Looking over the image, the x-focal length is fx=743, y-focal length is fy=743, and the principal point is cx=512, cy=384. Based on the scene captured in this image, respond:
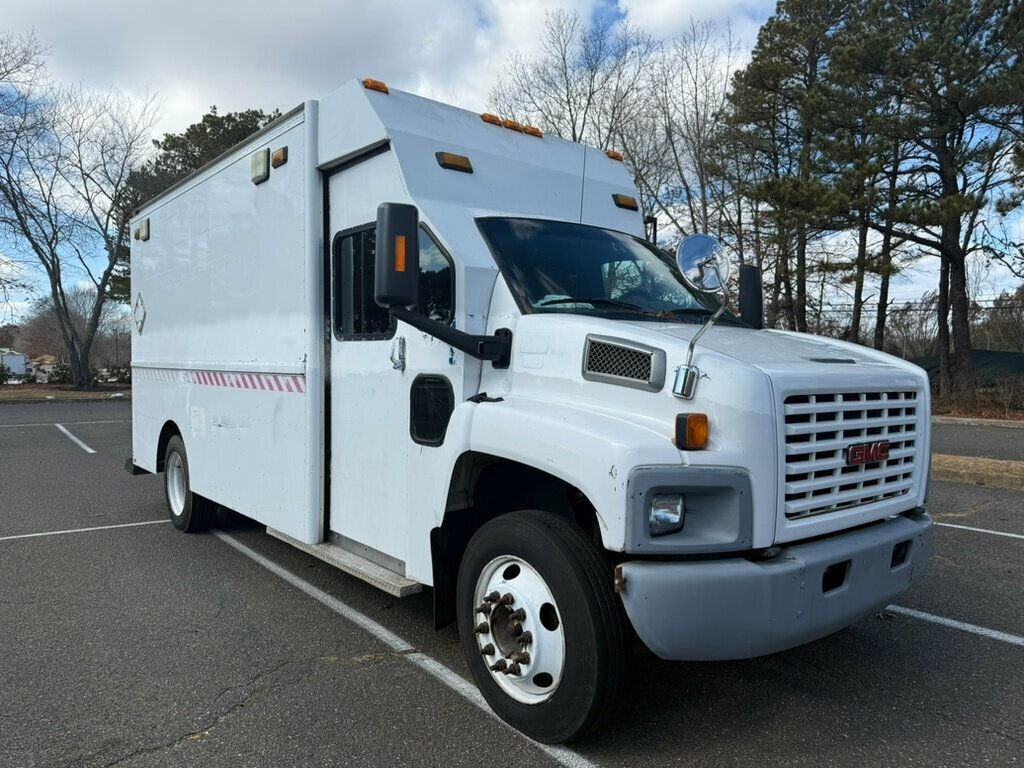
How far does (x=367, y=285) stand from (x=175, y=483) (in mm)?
3869

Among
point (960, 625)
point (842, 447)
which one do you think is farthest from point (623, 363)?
point (960, 625)

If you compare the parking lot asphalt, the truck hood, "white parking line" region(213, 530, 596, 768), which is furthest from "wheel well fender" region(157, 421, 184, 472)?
the truck hood

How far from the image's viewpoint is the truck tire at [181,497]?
6.58m

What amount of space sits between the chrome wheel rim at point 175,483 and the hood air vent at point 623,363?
4.91 meters

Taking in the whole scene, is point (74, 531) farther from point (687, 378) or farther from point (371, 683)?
point (687, 378)

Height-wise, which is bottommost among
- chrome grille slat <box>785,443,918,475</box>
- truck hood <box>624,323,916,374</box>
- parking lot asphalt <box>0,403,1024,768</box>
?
parking lot asphalt <box>0,403,1024,768</box>

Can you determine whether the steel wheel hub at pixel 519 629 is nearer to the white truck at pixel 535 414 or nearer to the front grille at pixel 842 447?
the white truck at pixel 535 414

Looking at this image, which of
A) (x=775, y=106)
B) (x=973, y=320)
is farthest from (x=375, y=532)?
(x=973, y=320)

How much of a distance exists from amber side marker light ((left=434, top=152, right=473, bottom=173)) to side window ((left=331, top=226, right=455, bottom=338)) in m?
0.47

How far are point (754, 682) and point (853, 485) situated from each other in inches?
47.6

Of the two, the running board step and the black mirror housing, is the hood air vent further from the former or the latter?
the black mirror housing

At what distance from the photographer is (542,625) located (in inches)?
120

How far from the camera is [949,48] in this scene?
1698cm

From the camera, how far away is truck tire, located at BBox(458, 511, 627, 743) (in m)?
2.81
